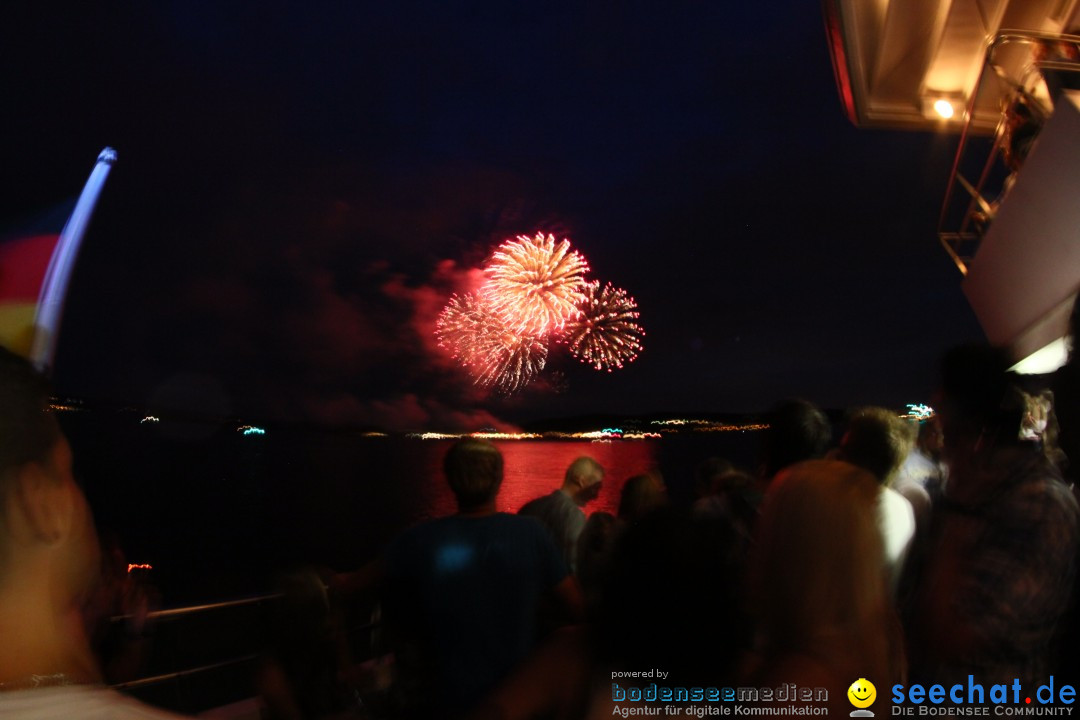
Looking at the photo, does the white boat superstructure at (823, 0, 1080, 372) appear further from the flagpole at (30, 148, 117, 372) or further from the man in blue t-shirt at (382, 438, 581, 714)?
the flagpole at (30, 148, 117, 372)

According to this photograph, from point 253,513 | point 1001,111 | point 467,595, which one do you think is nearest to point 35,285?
point 467,595

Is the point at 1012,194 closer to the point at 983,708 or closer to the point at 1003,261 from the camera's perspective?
the point at 1003,261

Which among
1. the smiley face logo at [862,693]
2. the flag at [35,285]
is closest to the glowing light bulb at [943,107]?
the smiley face logo at [862,693]

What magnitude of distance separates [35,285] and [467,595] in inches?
78.6

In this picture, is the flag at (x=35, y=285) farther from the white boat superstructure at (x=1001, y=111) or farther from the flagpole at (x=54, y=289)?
the white boat superstructure at (x=1001, y=111)

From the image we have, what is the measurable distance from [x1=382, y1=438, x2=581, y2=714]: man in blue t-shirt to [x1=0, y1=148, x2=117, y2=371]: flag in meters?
1.72

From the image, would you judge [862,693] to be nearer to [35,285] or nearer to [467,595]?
[467,595]

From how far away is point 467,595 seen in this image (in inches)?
116

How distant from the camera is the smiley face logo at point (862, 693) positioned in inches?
71.3

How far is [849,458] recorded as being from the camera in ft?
11.2

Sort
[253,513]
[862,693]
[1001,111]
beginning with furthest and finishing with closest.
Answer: [253,513]
[1001,111]
[862,693]

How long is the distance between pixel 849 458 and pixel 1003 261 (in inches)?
263

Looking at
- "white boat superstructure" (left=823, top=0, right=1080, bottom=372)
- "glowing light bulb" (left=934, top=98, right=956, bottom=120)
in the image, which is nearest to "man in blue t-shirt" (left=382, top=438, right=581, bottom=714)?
"white boat superstructure" (left=823, top=0, right=1080, bottom=372)

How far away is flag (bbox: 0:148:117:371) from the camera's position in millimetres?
1848
